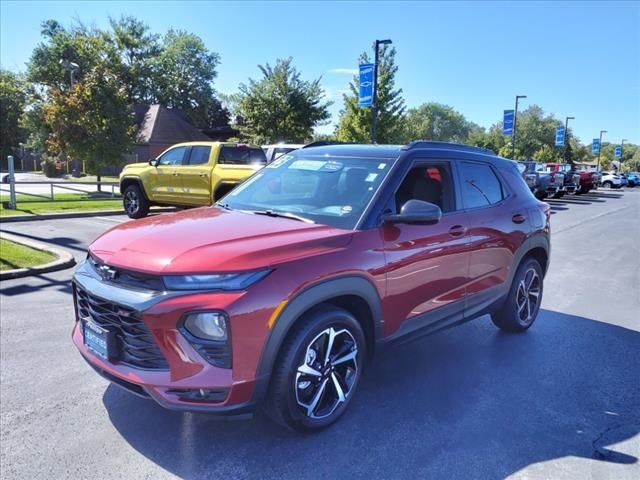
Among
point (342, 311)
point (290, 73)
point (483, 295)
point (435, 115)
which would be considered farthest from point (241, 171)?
point (435, 115)

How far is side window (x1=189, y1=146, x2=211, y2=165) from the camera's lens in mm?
12148

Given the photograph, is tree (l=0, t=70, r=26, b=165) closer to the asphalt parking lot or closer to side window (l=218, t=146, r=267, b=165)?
side window (l=218, t=146, r=267, b=165)

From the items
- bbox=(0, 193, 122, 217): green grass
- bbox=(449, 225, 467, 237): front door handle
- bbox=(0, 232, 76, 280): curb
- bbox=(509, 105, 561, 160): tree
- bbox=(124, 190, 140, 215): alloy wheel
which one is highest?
bbox=(509, 105, 561, 160): tree

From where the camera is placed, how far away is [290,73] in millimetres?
33906

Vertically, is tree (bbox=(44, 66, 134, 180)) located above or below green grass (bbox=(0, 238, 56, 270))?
above

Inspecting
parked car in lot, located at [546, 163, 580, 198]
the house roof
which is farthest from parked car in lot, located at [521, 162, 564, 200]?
the house roof

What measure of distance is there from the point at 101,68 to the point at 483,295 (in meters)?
23.8

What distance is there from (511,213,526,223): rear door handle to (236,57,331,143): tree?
3025 centimetres

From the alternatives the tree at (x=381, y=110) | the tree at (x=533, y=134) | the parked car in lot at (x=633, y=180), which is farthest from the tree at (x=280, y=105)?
the tree at (x=533, y=134)

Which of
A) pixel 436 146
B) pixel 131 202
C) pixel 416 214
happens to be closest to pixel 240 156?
pixel 131 202

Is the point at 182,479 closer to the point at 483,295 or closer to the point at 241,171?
the point at 483,295

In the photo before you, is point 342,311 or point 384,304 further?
point 384,304

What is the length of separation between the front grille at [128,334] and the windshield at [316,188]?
1302mm

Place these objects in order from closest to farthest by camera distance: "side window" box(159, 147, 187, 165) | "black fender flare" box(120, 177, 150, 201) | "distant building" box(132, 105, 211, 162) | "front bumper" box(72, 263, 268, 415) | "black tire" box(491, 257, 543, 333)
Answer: "front bumper" box(72, 263, 268, 415) → "black tire" box(491, 257, 543, 333) → "side window" box(159, 147, 187, 165) → "black fender flare" box(120, 177, 150, 201) → "distant building" box(132, 105, 211, 162)
